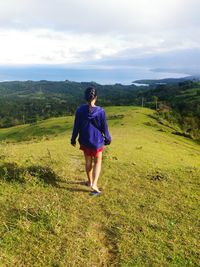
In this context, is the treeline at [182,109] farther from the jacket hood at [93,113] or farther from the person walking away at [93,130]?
the jacket hood at [93,113]

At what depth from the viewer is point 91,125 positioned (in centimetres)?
854

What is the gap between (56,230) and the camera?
6488 mm

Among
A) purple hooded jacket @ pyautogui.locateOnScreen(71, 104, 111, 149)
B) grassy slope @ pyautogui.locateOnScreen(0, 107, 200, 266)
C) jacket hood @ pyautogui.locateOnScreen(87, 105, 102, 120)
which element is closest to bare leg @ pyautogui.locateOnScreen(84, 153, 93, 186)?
grassy slope @ pyautogui.locateOnScreen(0, 107, 200, 266)

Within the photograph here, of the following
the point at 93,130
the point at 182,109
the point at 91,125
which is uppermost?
the point at 91,125

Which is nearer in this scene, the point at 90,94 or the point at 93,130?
the point at 90,94

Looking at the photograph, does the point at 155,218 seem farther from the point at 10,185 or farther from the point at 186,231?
the point at 10,185

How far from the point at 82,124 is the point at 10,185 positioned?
7.80 feet

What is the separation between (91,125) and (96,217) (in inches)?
92.0

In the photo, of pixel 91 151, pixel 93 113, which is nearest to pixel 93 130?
pixel 93 113

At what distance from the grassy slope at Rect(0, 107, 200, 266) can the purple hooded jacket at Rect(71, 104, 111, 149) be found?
129cm

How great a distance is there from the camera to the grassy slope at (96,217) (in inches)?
235

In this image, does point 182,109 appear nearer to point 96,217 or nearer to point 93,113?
point 93,113

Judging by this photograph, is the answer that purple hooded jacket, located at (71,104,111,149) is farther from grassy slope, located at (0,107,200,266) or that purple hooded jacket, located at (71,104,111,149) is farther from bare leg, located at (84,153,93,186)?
grassy slope, located at (0,107,200,266)

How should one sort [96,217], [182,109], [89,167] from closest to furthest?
[96,217] → [89,167] → [182,109]
